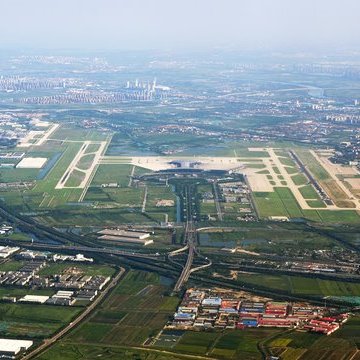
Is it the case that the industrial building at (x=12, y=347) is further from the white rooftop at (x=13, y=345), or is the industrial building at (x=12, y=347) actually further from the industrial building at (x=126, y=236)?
the industrial building at (x=126, y=236)

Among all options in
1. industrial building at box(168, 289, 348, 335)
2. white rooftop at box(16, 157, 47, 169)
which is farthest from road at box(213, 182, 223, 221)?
white rooftop at box(16, 157, 47, 169)

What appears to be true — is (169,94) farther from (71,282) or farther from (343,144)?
(71,282)

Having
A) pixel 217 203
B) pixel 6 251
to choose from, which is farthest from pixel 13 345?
pixel 217 203

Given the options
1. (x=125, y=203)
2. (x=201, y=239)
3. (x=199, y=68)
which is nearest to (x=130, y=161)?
(x=125, y=203)

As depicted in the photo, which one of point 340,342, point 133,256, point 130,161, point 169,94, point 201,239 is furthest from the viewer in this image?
point 169,94

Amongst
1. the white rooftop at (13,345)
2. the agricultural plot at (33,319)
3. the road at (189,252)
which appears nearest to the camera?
the white rooftop at (13,345)

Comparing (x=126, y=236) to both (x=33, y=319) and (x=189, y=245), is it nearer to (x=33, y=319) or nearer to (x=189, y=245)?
(x=189, y=245)

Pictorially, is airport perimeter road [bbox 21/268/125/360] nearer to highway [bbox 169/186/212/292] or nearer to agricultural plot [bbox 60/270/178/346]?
agricultural plot [bbox 60/270/178/346]

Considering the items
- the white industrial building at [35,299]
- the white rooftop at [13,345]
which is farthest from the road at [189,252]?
the white rooftop at [13,345]
